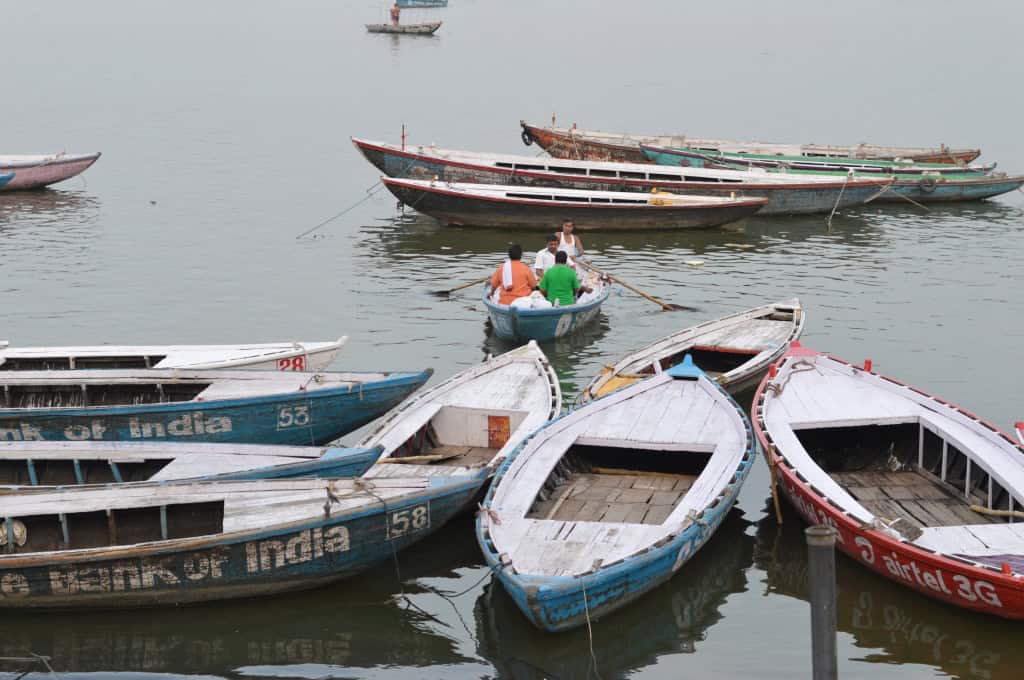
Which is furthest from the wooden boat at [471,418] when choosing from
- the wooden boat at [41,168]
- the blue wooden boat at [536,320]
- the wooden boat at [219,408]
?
the wooden boat at [41,168]

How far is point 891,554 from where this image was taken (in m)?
13.3

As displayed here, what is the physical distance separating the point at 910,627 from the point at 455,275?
59.5 ft

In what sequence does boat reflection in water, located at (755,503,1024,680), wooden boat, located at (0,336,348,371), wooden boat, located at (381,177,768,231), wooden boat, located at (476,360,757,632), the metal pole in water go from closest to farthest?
the metal pole in water
wooden boat, located at (476,360,757,632)
boat reflection in water, located at (755,503,1024,680)
wooden boat, located at (0,336,348,371)
wooden boat, located at (381,177,768,231)

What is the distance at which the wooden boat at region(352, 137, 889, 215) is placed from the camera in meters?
35.5

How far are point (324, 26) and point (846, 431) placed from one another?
116930 mm

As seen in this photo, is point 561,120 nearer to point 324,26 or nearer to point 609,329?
point 609,329

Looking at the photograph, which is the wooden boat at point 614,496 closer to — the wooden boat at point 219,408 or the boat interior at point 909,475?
the boat interior at point 909,475

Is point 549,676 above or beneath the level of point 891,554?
beneath

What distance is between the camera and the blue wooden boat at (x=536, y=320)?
74.2ft

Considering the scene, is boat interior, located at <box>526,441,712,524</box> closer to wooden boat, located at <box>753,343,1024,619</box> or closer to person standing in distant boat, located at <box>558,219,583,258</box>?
wooden boat, located at <box>753,343,1024,619</box>

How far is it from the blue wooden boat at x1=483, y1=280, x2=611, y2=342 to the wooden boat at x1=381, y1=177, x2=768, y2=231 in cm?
1006

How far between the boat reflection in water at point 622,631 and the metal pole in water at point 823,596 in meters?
2.97

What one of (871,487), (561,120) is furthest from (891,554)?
(561,120)

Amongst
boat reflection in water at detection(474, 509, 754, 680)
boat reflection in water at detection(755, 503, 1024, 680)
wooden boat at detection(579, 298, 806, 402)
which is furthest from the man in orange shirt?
boat reflection in water at detection(755, 503, 1024, 680)
